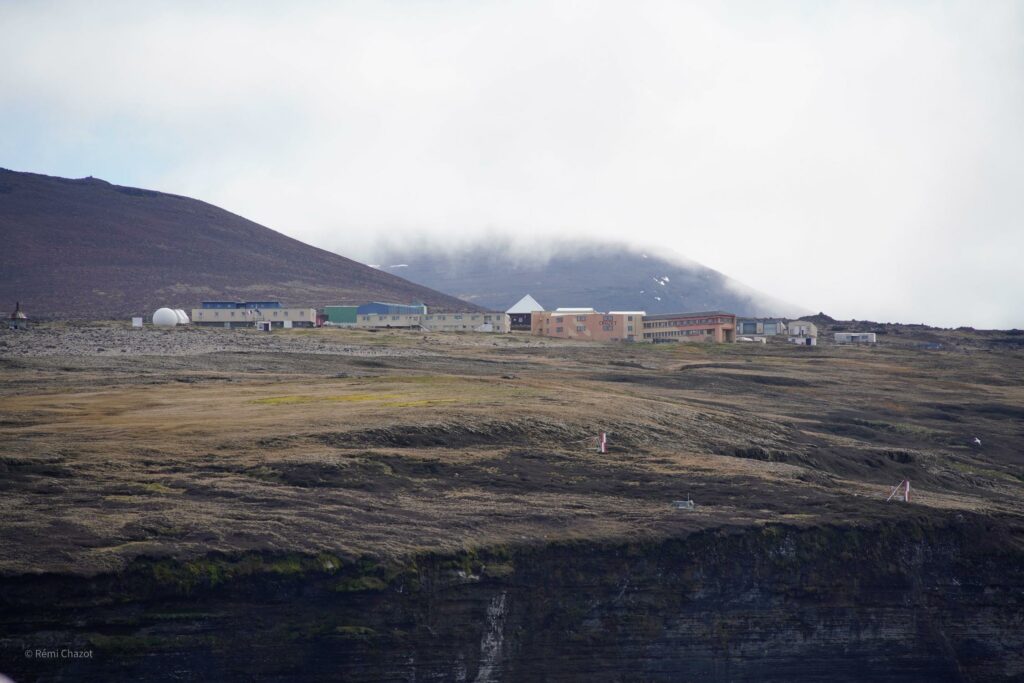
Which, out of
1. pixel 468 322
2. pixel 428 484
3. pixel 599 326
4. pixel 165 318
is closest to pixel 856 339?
pixel 599 326

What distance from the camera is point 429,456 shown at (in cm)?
3266

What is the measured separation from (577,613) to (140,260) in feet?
492

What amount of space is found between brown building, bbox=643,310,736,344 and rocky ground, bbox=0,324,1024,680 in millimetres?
54359

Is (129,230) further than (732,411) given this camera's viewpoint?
Yes

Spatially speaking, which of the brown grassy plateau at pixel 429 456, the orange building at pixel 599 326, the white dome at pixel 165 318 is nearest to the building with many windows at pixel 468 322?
the orange building at pixel 599 326

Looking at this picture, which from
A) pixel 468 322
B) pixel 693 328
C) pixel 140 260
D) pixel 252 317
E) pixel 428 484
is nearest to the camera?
pixel 428 484

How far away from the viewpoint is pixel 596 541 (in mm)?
26516

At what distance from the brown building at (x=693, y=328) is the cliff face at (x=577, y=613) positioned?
270 feet

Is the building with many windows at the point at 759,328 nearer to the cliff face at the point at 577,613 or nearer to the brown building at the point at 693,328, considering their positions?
the brown building at the point at 693,328

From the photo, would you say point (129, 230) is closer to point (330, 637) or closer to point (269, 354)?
point (269, 354)

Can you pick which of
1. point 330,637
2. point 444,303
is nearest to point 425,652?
point 330,637

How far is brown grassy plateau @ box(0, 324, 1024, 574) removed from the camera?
83.6ft

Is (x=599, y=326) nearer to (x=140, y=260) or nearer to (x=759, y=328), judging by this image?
(x=759, y=328)

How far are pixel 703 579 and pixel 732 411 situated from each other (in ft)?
76.8
